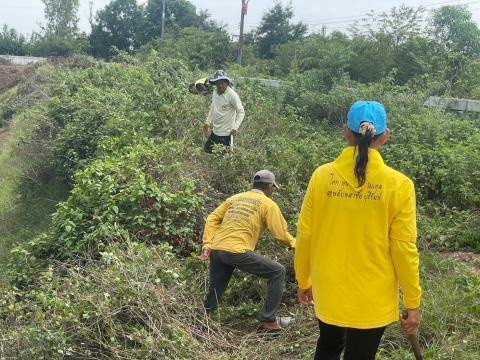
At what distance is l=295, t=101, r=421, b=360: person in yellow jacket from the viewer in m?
2.74

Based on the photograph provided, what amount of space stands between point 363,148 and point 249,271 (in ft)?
7.22

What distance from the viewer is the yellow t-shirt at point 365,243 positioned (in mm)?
2740

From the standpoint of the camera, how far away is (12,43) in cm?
5766

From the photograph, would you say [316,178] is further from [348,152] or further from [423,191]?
[423,191]

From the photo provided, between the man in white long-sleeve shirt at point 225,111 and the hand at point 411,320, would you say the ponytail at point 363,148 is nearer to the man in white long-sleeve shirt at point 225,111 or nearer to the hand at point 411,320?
the hand at point 411,320

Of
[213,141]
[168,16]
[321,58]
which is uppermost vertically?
[168,16]

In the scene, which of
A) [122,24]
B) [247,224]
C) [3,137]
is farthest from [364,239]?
[122,24]

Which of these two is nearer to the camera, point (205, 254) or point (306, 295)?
point (306, 295)

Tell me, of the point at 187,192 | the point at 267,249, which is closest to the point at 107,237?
the point at 187,192

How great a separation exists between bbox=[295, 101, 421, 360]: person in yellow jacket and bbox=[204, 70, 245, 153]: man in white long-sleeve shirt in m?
6.02

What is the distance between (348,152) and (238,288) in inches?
111

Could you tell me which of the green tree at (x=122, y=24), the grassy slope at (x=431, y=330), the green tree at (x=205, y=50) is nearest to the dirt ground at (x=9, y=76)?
the green tree at (x=205, y=50)

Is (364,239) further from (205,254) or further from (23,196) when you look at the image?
(23,196)

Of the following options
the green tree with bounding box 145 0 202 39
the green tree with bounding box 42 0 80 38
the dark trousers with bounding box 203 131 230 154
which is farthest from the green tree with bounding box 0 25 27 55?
the dark trousers with bounding box 203 131 230 154
